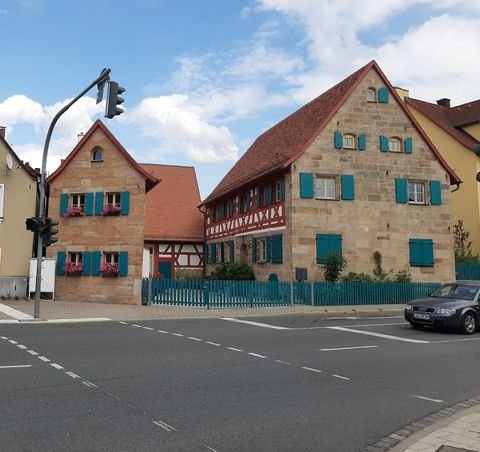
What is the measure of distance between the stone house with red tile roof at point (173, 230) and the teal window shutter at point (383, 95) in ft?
→ 52.9

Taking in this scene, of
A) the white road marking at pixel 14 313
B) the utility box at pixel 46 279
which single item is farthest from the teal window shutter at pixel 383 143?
the white road marking at pixel 14 313

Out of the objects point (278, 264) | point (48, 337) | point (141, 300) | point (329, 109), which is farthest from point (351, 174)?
point (48, 337)

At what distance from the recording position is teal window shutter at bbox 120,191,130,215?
23.7 meters

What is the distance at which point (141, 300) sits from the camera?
73.5 feet

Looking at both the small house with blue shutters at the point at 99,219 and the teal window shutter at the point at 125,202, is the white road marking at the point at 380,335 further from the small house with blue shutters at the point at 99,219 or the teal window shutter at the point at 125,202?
the teal window shutter at the point at 125,202

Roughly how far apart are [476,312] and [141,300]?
13.3 meters

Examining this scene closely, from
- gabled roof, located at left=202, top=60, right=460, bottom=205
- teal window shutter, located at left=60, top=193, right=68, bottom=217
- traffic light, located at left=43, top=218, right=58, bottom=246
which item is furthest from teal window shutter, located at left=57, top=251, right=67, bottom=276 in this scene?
gabled roof, located at left=202, top=60, right=460, bottom=205

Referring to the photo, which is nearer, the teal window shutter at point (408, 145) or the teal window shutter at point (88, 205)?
the teal window shutter at point (88, 205)

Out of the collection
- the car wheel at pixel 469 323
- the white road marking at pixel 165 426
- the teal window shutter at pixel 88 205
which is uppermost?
the teal window shutter at pixel 88 205

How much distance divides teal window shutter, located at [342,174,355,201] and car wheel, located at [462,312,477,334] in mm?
12435

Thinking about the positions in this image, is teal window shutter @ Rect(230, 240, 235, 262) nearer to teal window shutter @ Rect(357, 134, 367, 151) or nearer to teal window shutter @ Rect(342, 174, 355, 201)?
teal window shutter @ Rect(342, 174, 355, 201)

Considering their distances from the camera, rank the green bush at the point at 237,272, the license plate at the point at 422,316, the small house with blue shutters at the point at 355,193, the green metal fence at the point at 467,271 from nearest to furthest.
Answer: the license plate at the point at 422,316 → the small house with blue shutters at the point at 355,193 → the green bush at the point at 237,272 → the green metal fence at the point at 467,271

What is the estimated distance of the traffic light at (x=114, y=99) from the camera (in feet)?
43.2

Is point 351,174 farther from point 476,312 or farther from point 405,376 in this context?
point 405,376
